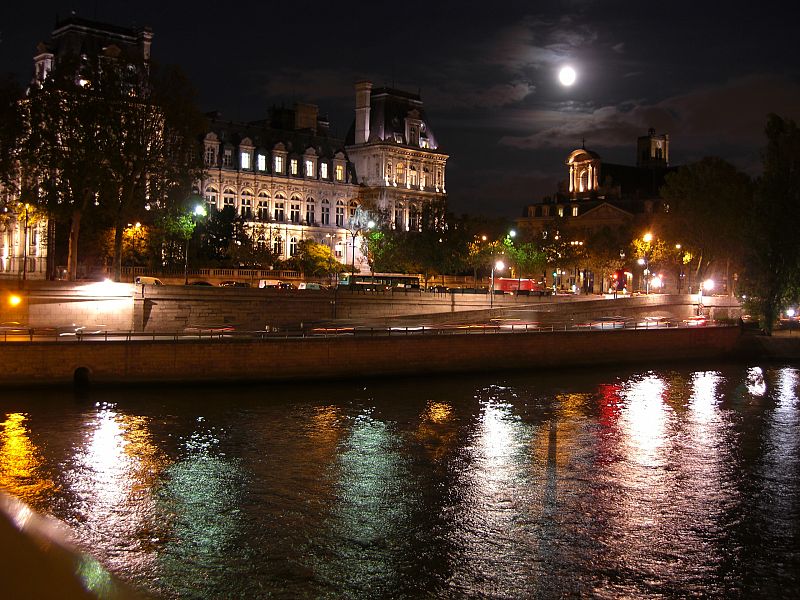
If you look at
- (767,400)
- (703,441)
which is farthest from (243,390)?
(767,400)

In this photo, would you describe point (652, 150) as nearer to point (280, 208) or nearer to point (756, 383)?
point (280, 208)

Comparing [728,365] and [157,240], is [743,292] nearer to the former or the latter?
[728,365]

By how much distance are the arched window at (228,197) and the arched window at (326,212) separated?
13.6 metres

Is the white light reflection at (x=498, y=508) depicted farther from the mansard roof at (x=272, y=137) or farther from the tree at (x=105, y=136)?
the mansard roof at (x=272, y=137)

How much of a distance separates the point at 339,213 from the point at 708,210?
45.3 metres

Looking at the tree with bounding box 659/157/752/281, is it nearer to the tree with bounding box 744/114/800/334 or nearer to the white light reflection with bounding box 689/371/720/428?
the tree with bounding box 744/114/800/334

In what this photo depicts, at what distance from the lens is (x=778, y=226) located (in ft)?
234

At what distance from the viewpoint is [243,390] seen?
4712 centimetres

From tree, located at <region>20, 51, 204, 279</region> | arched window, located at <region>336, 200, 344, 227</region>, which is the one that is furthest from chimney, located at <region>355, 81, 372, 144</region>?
tree, located at <region>20, 51, 204, 279</region>

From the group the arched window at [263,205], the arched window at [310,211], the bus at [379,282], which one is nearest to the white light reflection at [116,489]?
Result: the bus at [379,282]

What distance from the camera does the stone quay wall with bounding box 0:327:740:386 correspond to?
44.6 meters

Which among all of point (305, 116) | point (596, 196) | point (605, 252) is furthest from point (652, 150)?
point (305, 116)

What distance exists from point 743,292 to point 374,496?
53.5m

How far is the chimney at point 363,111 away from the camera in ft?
391
